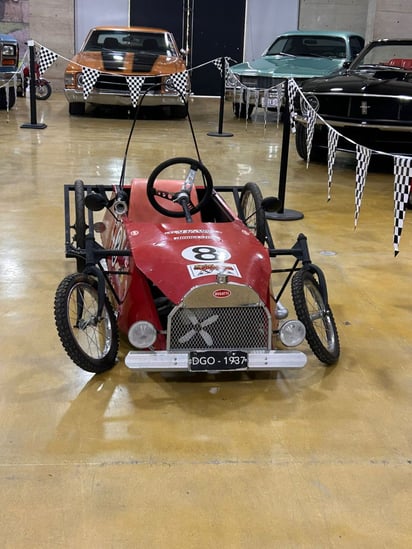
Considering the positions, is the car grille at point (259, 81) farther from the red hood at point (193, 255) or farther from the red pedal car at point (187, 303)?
the red hood at point (193, 255)

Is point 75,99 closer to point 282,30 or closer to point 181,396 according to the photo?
point 282,30

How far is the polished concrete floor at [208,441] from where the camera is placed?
2.19m

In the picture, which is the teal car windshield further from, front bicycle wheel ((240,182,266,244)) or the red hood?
the red hood

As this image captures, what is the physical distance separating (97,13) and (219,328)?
15969 mm

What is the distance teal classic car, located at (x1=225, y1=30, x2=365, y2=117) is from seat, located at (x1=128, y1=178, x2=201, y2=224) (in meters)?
6.98

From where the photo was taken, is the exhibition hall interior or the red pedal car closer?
the exhibition hall interior

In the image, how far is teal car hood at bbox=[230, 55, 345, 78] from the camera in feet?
35.0

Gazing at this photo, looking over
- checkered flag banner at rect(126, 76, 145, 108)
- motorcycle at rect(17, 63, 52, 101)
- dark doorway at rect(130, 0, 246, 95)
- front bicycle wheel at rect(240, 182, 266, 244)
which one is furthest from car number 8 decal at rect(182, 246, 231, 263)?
dark doorway at rect(130, 0, 246, 95)

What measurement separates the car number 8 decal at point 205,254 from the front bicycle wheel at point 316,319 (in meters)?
0.41

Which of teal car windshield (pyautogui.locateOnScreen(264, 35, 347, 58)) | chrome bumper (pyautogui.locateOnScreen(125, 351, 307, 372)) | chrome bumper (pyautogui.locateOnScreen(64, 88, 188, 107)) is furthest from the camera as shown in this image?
teal car windshield (pyautogui.locateOnScreen(264, 35, 347, 58))

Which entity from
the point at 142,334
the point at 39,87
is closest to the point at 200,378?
the point at 142,334

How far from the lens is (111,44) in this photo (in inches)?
479

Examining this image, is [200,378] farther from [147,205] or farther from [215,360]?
[147,205]

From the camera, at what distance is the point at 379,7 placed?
14.6 m
